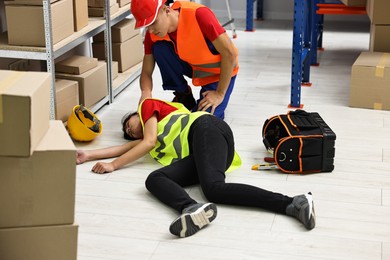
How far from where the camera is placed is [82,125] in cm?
350

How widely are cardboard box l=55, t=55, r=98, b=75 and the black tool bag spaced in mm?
1285

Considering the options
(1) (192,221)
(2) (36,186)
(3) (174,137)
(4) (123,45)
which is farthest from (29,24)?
(2) (36,186)

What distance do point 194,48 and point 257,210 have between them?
3.58ft

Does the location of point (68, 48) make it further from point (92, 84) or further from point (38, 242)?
point (38, 242)

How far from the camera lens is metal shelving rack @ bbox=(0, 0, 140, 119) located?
338 cm

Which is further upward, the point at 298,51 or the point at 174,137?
the point at 298,51

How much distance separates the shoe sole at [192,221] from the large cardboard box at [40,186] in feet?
1.79

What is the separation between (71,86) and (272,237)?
5.23 feet

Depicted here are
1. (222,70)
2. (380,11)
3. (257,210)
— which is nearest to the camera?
(257,210)

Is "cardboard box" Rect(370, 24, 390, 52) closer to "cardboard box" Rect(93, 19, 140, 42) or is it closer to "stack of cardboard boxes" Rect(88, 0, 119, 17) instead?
"cardboard box" Rect(93, 19, 140, 42)

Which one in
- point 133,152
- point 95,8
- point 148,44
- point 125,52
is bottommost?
point 133,152

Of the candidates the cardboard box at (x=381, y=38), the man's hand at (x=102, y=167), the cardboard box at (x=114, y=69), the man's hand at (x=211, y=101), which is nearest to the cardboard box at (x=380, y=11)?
the cardboard box at (x=381, y=38)

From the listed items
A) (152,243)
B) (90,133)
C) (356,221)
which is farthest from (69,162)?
(90,133)

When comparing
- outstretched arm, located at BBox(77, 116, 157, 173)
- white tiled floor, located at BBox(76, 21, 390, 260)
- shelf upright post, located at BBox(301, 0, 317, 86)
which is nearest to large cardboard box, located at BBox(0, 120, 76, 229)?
white tiled floor, located at BBox(76, 21, 390, 260)
